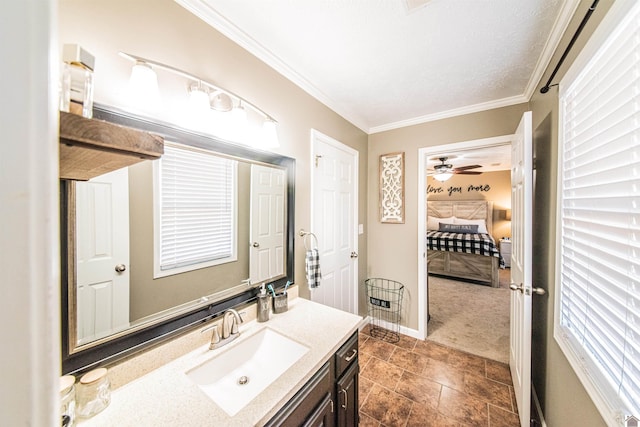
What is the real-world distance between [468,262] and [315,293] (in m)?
3.68

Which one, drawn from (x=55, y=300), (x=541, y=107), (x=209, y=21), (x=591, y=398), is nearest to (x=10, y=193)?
(x=55, y=300)

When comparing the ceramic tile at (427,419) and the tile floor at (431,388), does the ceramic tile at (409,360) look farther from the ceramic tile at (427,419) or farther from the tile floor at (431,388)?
the ceramic tile at (427,419)

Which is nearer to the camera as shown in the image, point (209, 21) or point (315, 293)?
point (209, 21)

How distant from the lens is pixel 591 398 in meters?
0.86

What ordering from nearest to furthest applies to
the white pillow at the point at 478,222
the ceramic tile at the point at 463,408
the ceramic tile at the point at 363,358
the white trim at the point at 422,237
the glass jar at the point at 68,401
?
the glass jar at the point at 68,401 < the ceramic tile at the point at 463,408 < the ceramic tile at the point at 363,358 < the white trim at the point at 422,237 < the white pillow at the point at 478,222

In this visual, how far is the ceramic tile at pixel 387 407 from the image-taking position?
5.09 ft

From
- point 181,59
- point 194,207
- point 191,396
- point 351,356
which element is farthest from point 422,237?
point 181,59

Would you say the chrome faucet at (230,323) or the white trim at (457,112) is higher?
the white trim at (457,112)

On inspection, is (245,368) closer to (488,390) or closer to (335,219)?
(335,219)

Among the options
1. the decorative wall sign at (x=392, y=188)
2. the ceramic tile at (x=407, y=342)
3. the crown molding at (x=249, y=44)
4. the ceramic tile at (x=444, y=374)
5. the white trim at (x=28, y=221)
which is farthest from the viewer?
the decorative wall sign at (x=392, y=188)

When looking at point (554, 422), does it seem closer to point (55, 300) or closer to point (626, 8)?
point (626, 8)

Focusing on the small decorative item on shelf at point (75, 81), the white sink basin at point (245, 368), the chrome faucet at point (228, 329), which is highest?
the small decorative item on shelf at point (75, 81)

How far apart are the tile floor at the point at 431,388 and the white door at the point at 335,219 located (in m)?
0.59

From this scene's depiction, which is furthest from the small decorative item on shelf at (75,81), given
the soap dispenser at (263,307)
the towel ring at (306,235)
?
the towel ring at (306,235)
